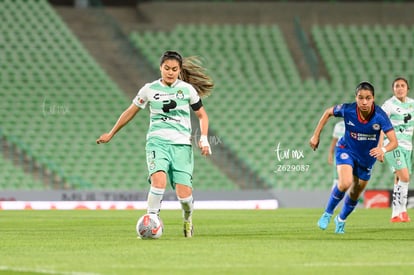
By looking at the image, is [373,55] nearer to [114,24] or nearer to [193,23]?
[193,23]

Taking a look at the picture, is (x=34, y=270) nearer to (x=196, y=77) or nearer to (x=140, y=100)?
(x=140, y=100)

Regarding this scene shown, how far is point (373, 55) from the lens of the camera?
34.6 m

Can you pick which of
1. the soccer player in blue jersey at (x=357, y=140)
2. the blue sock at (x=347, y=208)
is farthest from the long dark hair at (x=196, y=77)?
the blue sock at (x=347, y=208)

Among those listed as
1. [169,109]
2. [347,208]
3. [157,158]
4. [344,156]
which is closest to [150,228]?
[157,158]

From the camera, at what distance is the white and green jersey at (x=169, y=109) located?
42.0 ft

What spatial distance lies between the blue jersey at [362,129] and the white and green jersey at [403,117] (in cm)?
430

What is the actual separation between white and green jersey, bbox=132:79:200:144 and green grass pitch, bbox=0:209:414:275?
3.95 feet

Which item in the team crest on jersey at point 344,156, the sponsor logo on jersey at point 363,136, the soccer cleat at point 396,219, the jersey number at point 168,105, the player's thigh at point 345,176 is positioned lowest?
the soccer cleat at point 396,219

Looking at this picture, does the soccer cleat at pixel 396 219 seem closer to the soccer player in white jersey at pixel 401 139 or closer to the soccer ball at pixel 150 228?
the soccer player in white jersey at pixel 401 139

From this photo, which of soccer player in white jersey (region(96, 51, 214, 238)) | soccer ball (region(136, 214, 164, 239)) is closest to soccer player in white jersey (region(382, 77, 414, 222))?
soccer player in white jersey (region(96, 51, 214, 238))

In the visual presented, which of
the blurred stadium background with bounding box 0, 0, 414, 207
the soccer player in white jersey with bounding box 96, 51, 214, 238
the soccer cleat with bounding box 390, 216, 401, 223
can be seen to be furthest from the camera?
the blurred stadium background with bounding box 0, 0, 414, 207

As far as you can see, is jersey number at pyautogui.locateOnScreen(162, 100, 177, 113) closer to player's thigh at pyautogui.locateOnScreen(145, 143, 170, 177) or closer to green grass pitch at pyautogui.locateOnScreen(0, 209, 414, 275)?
player's thigh at pyautogui.locateOnScreen(145, 143, 170, 177)

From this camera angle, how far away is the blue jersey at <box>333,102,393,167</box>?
548 inches

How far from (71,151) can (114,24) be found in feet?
21.8
